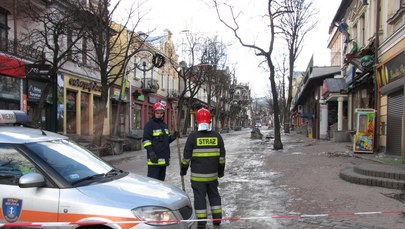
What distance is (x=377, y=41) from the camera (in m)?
16.8

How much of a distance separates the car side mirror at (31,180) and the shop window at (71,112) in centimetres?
2068

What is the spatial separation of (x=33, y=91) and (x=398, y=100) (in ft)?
53.9

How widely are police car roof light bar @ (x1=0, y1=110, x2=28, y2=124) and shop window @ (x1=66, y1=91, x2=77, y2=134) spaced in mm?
19071

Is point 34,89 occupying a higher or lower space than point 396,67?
lower

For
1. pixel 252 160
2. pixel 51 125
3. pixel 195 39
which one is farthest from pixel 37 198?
pixel 195 39

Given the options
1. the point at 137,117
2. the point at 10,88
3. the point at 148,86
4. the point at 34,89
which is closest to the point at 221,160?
the point at 10,88

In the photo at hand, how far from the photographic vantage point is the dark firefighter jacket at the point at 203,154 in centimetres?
596

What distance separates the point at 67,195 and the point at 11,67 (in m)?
15.4

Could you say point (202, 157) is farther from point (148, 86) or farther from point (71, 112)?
point (148, 86)

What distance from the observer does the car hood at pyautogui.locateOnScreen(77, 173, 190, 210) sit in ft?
13.5

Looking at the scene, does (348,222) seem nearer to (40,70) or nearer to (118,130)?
(40,70)

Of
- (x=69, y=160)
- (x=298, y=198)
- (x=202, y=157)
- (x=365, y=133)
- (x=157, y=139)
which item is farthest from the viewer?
(x=365, y=133)

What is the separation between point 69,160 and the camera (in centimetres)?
479

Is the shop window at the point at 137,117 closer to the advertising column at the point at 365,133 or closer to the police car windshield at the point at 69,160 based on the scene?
the advertising column at the point at 365,133
